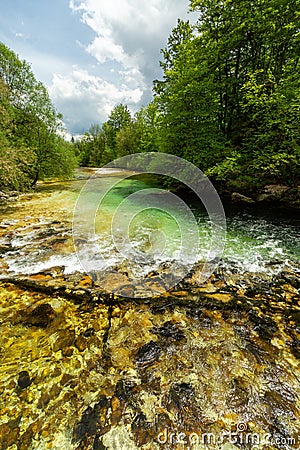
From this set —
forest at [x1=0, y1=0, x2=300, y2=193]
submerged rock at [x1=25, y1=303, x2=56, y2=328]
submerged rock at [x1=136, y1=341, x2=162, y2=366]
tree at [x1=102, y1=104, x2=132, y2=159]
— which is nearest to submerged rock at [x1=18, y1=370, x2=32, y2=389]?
submerged rock at [x1=25, y1=303, x2=56, y2=328]

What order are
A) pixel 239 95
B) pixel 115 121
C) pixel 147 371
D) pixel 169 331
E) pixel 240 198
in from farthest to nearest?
1. pixel 115 121
2. pixel 239 95
3. pixel 240 198
4. pixel 169 331
5. pixel 147 371

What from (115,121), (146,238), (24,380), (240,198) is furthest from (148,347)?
(115,121)

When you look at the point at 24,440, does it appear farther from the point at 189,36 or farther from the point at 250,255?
the point at 189,36

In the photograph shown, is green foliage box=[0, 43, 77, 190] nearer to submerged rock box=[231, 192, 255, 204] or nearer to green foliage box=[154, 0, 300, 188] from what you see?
green foliage box=[154, 0, 300, 188]

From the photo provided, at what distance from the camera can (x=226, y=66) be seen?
12.1 meters

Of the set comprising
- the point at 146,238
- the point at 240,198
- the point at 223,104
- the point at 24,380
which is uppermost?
the point at 223,104

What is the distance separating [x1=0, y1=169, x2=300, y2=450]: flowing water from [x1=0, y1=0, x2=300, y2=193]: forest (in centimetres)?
672

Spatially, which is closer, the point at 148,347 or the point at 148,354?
the point at 148,354

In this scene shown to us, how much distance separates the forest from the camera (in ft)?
30.2

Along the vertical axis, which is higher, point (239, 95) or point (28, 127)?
point (239, 95)

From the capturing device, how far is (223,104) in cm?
1345

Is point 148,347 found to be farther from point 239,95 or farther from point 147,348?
point 239,95

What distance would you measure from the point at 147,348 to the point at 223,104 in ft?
52.2

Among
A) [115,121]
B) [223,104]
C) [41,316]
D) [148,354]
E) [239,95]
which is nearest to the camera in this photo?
[148,354]
